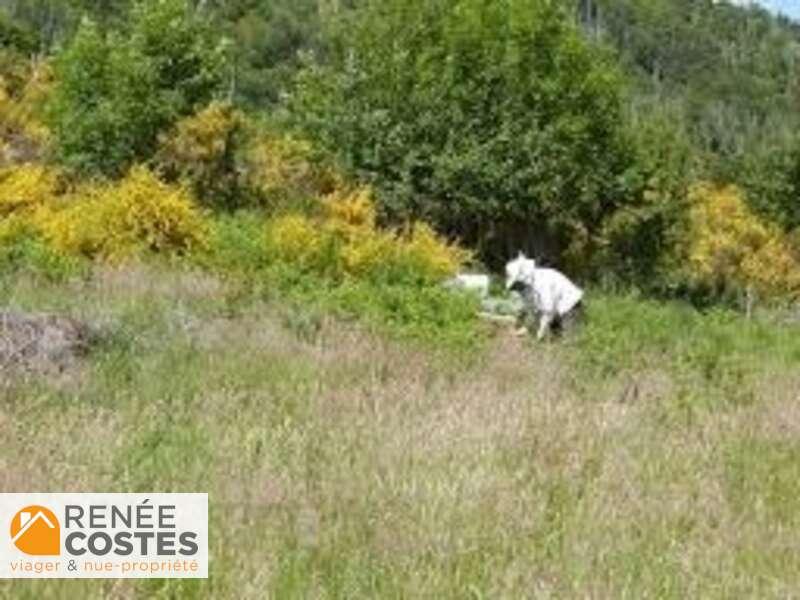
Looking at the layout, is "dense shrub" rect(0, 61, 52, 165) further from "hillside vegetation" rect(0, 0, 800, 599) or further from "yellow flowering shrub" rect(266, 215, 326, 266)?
"yellow flowering shrub" rect(266, 215, 326, 266)

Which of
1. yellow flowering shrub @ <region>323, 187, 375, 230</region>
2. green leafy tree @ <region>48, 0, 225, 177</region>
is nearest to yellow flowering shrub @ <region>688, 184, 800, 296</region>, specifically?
yellow flowering shrub @ <region>323, 187, 375, 230</region>

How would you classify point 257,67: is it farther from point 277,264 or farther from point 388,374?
point 388,374

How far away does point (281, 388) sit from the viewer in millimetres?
8477

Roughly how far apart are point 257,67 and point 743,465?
339ft

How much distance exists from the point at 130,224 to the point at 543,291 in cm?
613

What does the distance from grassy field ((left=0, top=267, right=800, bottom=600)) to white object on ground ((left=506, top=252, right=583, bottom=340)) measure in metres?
→ 3.39

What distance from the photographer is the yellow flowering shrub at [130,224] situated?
17328 mm

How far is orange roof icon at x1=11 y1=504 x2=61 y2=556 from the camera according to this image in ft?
15.4

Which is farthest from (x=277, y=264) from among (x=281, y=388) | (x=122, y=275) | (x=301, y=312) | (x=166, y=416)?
(x=166, y=416)

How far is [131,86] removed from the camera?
2350 cm

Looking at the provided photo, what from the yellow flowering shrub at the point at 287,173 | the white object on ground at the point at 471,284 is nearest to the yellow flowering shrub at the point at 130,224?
the white object on ground at the point at 471,284

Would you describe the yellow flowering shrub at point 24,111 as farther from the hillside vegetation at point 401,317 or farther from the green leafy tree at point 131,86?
the green leafy tree at point 131,86

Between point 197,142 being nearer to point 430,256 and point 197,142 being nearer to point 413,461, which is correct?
point 430,256

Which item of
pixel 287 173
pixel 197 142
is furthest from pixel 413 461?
pixel 287 173
